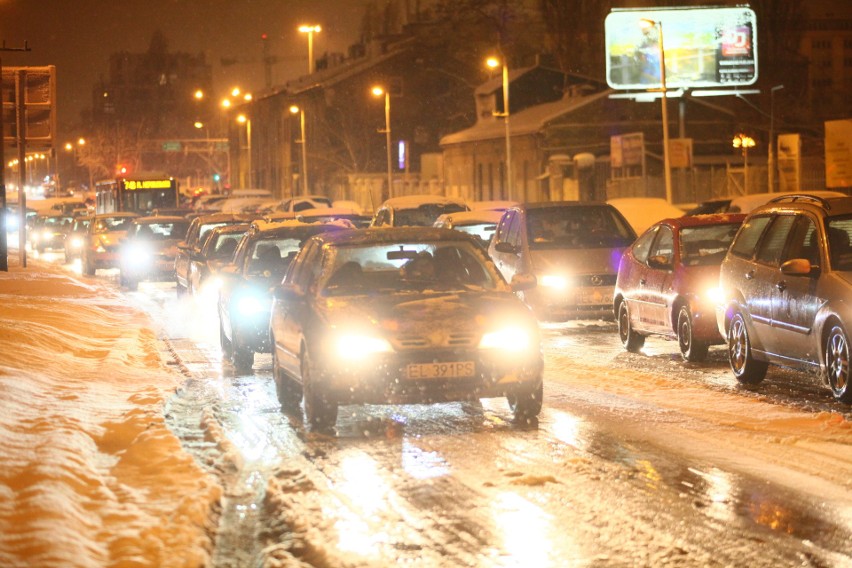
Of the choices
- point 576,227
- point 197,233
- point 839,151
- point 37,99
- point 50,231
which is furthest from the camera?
point 50,231

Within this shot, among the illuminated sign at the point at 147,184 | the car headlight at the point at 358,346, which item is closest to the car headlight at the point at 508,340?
the car headlight at the point at 358,346

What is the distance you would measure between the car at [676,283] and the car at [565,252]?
4.24ft

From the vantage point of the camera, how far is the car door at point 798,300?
12.1m

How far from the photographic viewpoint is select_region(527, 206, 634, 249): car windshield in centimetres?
2016

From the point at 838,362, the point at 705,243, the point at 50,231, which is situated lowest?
the point at 838,362

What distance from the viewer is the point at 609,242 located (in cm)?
2011

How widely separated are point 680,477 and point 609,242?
1150 cm

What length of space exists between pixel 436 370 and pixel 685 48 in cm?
4736

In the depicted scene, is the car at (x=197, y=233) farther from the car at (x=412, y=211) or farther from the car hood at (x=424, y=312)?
the car hood at (x=424, y=312)

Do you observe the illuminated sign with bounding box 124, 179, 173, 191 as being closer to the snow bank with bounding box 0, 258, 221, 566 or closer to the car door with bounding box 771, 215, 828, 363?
the snow bank with bounding box 0, 258, 221, 566

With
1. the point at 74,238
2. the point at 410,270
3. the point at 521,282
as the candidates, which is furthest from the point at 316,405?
the point at 74,238

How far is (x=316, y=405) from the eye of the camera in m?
10.9

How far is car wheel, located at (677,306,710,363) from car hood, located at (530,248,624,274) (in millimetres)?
3385

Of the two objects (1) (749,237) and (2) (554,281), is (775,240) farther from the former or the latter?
(2) (554,281)
